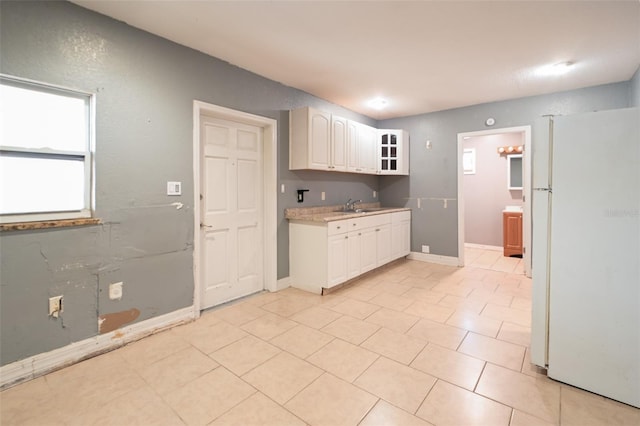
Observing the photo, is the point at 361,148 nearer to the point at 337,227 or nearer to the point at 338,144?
the point at 338,144

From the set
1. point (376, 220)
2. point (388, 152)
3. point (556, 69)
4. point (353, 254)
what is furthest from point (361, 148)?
point (556, 69)

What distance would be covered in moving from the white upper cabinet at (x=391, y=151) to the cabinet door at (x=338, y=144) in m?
0.98

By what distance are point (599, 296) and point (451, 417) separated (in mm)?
1149

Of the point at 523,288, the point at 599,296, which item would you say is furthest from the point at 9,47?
the point at 523,288

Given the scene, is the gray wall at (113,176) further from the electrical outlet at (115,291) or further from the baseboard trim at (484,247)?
the baseboard trim at (484,247)

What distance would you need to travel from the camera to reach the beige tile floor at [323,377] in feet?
5.47

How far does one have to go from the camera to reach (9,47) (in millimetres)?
1905

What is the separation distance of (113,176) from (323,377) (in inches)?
85.2

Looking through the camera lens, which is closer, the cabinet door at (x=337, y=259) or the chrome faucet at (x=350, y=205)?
the cabinet door at (x=337, y=259)

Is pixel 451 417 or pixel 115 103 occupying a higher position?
pixel 115 103

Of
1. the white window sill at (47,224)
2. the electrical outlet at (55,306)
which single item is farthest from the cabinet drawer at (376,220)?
the electrical outlet at (55,306)

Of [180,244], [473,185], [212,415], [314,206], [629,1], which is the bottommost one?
[212,415]

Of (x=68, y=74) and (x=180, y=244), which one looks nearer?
(x=68, y=74)

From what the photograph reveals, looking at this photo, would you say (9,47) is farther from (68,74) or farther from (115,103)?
(115,103)
